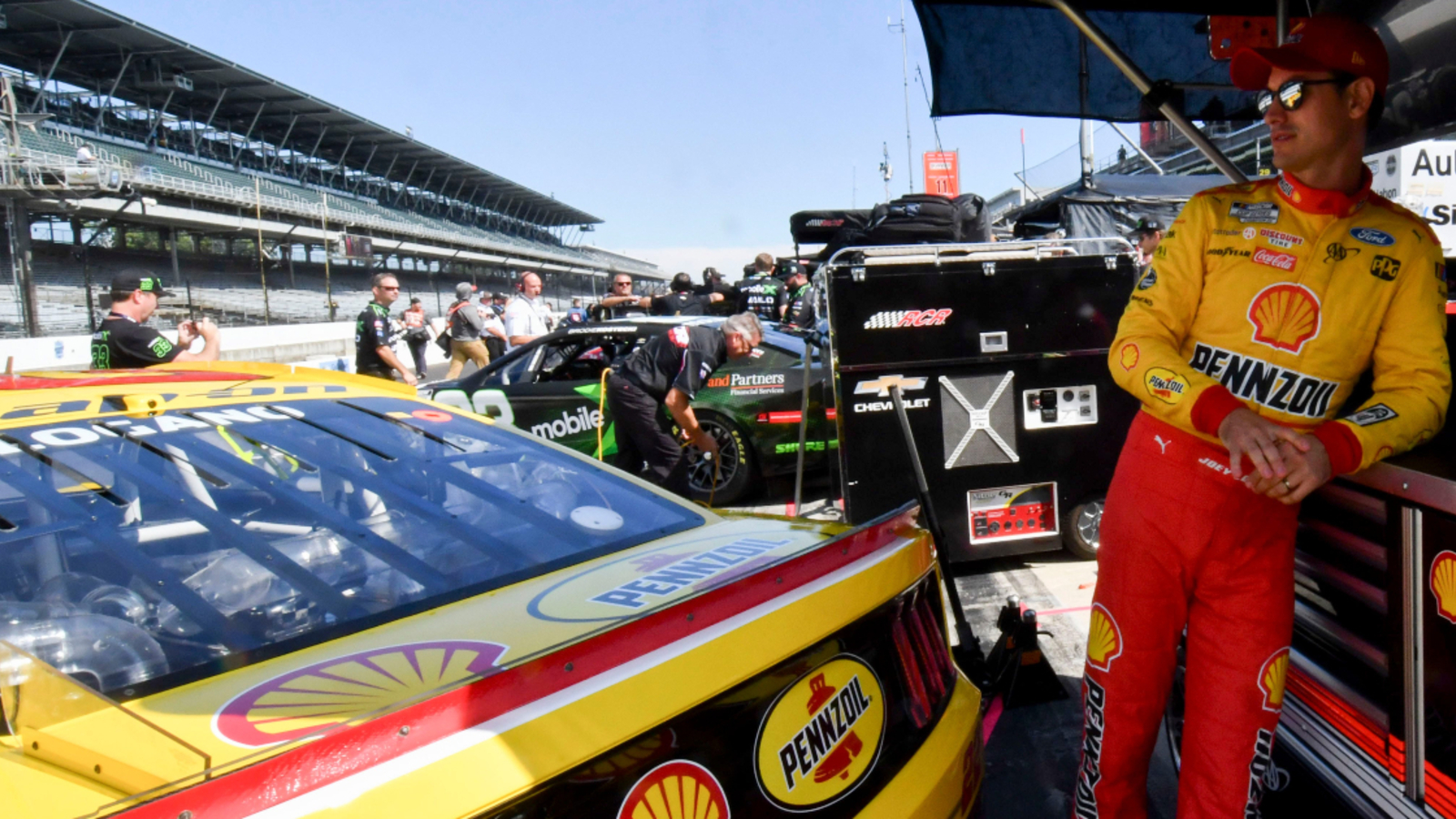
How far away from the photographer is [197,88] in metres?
38.8

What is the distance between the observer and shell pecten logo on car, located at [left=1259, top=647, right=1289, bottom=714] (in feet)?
6.12

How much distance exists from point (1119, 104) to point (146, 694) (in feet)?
10.7

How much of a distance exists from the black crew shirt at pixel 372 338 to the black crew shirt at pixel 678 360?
9.69ft

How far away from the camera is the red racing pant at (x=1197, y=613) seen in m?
1.84

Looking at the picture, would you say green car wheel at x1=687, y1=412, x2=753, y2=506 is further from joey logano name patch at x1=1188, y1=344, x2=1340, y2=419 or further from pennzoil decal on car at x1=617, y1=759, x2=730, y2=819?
pennzoil decal on car at x1=617, y1=759, x2=730, y2=819

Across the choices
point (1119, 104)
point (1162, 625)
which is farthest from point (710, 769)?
point (1119, 104)

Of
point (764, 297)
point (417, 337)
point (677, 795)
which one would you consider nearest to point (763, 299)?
point (764, 297)

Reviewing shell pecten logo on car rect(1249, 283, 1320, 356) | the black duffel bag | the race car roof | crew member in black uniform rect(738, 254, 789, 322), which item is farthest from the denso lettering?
crew member in black uniform rect(738, 254, 789, 322)

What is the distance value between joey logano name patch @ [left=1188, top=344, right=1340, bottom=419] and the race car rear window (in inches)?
47.8

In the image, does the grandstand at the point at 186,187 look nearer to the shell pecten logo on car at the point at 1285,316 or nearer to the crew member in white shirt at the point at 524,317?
the crew member in white shirt at the point at 524,317

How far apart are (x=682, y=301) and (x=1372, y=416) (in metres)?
9.01

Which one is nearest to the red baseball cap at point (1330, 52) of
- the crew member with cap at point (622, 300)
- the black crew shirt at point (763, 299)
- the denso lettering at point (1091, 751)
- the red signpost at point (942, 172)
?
Result: the denso lettering at point (1091, 751)

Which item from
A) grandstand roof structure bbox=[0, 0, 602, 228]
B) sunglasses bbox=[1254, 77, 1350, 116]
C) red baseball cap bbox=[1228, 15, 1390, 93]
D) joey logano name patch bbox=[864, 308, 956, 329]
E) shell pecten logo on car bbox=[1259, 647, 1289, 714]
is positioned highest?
grandstand roof structure bbox=[0, 0, 602, 228]

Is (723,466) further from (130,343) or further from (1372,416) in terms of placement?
(1372,416)
